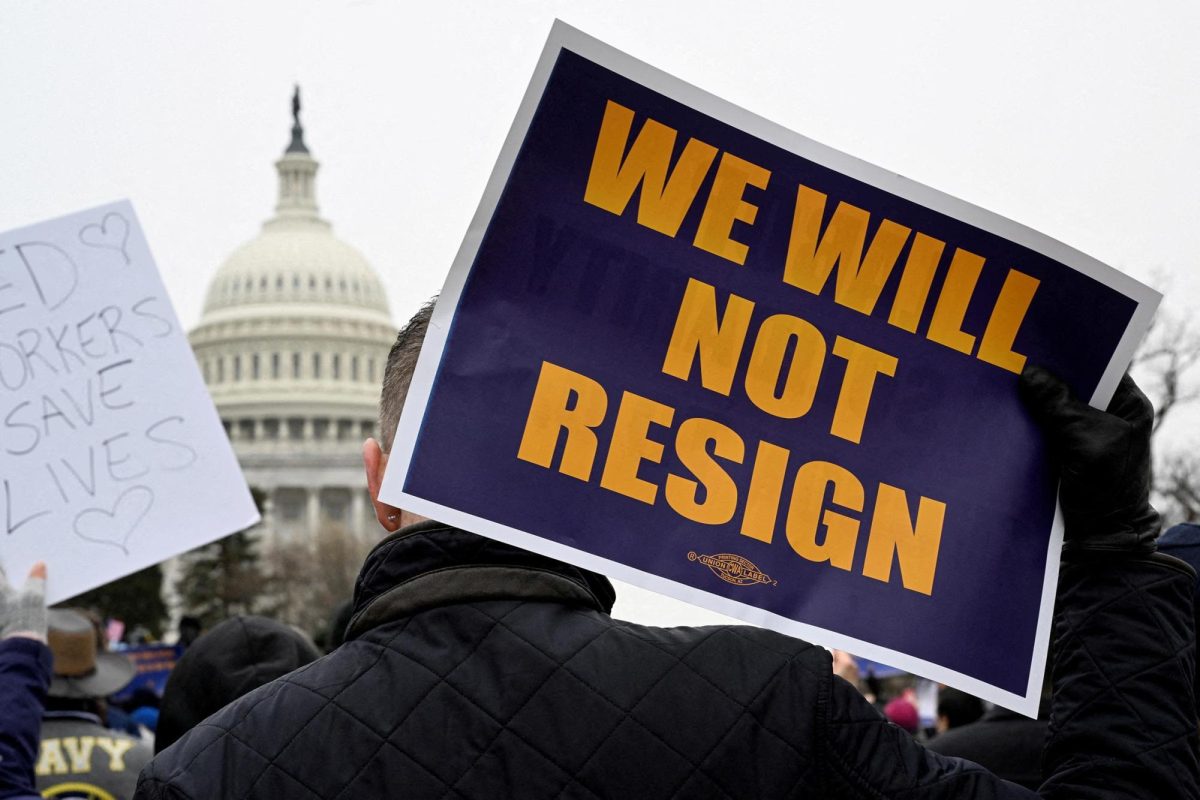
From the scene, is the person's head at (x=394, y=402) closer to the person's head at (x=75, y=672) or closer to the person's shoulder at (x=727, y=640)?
the person's shoulder at (x=727, y=640)

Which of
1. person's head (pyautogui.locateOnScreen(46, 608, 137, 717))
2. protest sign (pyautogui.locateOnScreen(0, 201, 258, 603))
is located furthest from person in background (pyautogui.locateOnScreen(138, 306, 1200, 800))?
person's head (pyautogui.locateOnScreen(46, 608, 137, 717))

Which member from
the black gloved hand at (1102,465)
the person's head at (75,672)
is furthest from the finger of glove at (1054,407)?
the person's head at (75,672)

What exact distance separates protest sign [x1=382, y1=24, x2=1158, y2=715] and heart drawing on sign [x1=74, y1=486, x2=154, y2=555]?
6.21 feet

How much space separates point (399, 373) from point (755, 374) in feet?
1.38

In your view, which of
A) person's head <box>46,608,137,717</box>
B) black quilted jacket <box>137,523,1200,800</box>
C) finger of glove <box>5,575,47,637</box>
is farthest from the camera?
person's head <box>46,608,137,717</box>

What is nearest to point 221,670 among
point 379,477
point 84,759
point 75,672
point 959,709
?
point 84,759

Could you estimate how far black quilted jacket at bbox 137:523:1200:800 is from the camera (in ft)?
5.97

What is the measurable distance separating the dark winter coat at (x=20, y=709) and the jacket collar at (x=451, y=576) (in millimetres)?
884

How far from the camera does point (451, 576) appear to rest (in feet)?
6.34

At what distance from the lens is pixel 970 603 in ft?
6.68

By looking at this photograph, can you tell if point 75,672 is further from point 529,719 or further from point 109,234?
point 529,719

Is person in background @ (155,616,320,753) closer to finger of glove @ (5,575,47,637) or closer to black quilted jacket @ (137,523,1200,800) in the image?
finger of glove @ (5,575,47,637)

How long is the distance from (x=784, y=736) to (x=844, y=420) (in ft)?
1.29

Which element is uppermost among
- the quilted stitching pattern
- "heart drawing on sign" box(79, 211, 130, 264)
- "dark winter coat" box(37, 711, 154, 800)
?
the quilted stitching pattern
